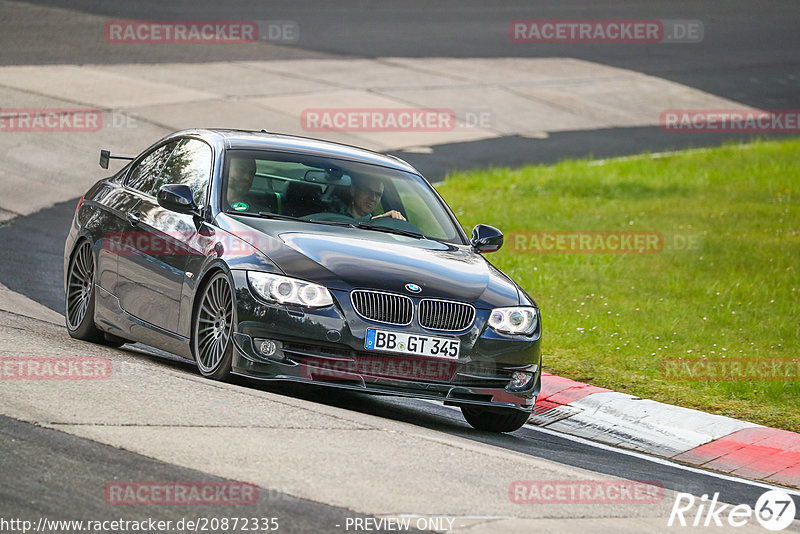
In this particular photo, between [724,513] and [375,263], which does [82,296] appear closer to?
[375,263]

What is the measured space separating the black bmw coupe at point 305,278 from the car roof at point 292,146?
0.02m

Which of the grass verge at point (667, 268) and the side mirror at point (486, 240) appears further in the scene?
the grass verge at point (667, 268)

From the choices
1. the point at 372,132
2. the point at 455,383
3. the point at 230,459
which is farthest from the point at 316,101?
the point at 230,459

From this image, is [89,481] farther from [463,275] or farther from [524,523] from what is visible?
[463,275]

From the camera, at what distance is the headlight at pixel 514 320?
8133mm

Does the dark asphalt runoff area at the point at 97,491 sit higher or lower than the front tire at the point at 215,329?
lower

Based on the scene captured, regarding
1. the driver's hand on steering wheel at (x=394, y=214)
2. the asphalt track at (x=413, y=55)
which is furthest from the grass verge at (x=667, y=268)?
the driver's hand on steering wheel at (x=394, y=214)

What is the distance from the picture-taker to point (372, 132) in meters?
24.1

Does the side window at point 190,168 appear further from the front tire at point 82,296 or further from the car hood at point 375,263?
the front tire at point 82,296

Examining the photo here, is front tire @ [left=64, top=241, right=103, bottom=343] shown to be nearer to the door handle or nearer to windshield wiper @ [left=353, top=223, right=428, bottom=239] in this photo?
the door handle

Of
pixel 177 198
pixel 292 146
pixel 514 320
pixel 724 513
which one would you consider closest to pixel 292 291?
pixel 177 198

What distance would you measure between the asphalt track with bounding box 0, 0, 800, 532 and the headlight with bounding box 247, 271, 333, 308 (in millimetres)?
996

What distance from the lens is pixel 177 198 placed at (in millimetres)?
8570

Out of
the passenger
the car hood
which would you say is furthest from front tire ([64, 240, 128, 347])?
the car hood
